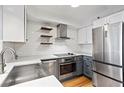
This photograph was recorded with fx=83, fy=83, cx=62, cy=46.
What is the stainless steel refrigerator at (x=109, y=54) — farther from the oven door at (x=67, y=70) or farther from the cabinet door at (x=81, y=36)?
the cabinet door at (x=81, y=36)

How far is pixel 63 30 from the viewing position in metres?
3.03

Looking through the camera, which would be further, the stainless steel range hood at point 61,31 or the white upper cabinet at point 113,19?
the stainless steel range hood at point 61,31

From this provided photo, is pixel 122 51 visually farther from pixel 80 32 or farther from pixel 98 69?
pixel 80 32

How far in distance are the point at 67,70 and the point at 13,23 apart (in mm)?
2001

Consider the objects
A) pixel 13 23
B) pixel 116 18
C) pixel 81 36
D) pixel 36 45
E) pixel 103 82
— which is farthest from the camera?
pixel 81 36

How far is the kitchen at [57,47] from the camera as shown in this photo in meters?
1.43

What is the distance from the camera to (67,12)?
2338 mm

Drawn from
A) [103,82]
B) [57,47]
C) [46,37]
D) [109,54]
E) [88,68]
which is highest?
[46,37]

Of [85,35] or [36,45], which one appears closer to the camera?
[36,45]

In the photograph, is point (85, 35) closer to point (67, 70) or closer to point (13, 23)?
point (67, 70)

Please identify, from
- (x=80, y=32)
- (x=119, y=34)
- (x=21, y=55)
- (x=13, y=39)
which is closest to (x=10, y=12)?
(x=13, y=39)

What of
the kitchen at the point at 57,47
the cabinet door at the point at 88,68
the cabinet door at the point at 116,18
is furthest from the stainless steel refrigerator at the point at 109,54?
the cabinet door at the point at 88,68

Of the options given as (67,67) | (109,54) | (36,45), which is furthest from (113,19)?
(36,45)
